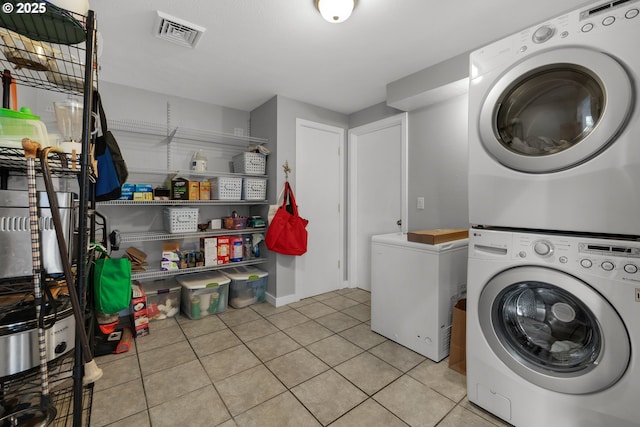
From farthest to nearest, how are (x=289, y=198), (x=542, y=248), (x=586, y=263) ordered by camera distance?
(x=289, y=198) → (x=542, y=248) → (x=586, y=263)

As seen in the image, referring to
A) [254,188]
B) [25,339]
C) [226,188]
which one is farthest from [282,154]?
[25,339]

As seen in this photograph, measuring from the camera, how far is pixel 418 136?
2.81 metres

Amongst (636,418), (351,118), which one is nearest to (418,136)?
(351,118)

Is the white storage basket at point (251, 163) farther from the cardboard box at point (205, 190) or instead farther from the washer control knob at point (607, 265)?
the washer control knob at point (607, 265)

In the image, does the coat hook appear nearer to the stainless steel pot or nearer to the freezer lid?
the freezer lid

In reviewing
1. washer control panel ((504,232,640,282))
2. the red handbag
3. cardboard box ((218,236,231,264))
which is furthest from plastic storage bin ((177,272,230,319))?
washer control panel ((504,232,640,282))

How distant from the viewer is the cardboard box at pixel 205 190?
112 inches

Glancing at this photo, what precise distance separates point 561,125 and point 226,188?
2628 millimetres

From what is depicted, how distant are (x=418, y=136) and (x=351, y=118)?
41.1 inches

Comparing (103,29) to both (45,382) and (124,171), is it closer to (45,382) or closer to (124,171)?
(124,171)

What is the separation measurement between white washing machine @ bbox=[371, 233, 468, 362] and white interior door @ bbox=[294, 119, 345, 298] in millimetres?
1102

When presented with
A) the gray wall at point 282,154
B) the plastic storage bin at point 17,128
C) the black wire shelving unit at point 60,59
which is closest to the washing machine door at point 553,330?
the black wire shelving unit at point 60,59

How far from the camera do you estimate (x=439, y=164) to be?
8.65ft

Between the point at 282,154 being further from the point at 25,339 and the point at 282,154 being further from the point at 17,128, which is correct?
the point at 25,339
